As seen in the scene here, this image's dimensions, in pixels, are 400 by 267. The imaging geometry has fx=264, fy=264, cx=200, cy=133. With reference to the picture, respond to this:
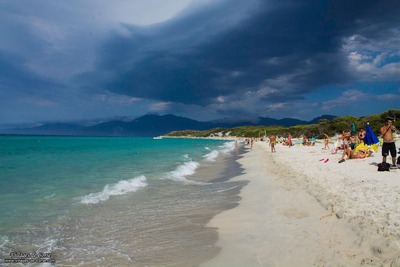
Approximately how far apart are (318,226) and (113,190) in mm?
10217

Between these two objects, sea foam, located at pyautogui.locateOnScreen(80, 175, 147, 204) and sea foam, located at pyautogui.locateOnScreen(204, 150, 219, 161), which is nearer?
sea foam, located at pyautogui.locateOnScreen(80, 175, 147, 204)

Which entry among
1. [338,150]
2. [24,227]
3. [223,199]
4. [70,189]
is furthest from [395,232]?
[338,150]

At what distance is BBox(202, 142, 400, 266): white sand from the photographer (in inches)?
201

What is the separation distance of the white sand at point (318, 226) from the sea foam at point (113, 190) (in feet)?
19.3

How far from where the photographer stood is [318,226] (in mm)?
6730

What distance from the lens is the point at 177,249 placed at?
6398 millimetres

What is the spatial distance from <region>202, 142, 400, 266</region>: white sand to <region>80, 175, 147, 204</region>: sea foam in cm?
589

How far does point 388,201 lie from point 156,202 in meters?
8.12

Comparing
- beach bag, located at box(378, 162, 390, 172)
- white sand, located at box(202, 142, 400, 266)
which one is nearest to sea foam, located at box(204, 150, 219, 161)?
beach bag, located at box(378, 162, 390, 172)

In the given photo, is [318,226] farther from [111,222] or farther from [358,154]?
[358,154]

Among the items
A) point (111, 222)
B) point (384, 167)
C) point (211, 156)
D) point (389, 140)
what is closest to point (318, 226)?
point (111, 222)

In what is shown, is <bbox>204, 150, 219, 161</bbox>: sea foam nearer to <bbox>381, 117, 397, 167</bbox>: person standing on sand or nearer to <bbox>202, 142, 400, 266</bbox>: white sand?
<bbox>381, 117, 397, 167</bbox>: person standing on sand

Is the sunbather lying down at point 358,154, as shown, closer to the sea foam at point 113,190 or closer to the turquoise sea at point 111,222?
the turquoise sea at point 111,222

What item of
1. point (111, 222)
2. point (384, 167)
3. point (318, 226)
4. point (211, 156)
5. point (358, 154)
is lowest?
point (211, 156)
